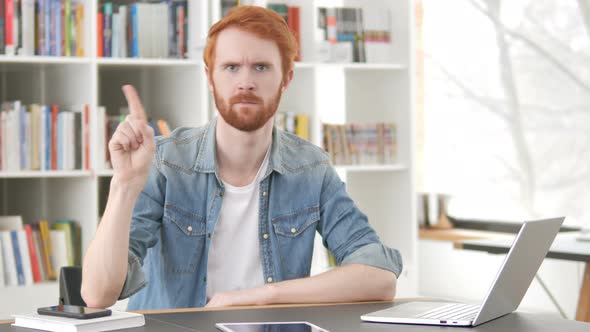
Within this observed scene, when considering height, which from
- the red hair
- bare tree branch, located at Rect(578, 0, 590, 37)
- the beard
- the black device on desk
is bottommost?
the black device on desk

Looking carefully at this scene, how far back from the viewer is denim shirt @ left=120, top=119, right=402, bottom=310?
238cm

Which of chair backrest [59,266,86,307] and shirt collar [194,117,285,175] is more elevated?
shirt collar [194,117,285,175]

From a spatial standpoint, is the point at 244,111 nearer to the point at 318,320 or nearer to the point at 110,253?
the point at 110,253

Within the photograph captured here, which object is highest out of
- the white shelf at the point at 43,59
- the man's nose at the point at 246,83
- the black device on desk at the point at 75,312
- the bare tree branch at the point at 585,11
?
the bare tree branch at the point at 585,11

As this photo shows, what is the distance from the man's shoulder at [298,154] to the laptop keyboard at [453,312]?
27.2 inches

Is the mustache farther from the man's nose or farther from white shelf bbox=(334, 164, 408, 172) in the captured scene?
white shelf bbox=(334, 164, 408, 172)

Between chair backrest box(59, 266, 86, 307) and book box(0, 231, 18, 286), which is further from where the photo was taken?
book box(0, 231, 18, 286)

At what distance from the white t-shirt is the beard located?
0.16m

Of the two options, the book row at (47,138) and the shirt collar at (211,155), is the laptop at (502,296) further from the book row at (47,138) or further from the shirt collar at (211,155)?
the book row at (47,138)

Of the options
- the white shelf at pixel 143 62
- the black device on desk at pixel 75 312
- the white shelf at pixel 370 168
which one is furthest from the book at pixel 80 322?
the white shelf at pixel 370 168

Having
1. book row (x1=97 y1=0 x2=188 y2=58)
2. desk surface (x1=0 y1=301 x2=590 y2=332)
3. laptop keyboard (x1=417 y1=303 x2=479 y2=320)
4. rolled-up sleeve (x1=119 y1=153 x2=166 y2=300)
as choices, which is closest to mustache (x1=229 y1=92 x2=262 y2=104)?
rolled-up sleeve (x1=119 y1=153 x2=166 y2=300)

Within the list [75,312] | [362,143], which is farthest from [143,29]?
[75,312]

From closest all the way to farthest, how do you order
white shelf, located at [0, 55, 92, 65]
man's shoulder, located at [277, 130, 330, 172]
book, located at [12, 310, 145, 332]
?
book, located at [12, 310, 145, 332] → man's shoulder, located at [277, 130, 330, 172] → white shelf, located at [0, 55, 92, 65]

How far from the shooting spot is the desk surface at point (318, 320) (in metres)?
1.77
